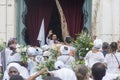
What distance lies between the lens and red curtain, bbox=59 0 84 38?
24.1 meters

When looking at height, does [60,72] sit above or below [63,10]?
below

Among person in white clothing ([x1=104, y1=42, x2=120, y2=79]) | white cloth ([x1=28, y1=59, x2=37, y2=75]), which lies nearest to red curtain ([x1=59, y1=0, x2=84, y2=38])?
white cloth ([x1=28, y1=59, x2=37, y2=75])

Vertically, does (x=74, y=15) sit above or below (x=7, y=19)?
above

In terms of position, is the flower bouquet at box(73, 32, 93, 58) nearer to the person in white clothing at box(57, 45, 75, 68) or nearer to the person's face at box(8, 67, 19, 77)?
the person in white clothing at box(57, 45, 75, 68)

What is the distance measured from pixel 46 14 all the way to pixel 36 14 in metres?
0.40

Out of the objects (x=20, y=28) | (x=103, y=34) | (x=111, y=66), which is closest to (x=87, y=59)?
(x=111, y=66)

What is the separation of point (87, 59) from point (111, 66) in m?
1.45

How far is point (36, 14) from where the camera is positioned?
2455 cm

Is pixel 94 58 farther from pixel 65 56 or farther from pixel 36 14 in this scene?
pixel 36 14

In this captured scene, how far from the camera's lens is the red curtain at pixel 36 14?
24.3 m

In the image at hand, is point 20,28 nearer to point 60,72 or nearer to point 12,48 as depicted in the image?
point 12,48

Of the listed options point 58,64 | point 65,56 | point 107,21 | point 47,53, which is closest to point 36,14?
point 107,21

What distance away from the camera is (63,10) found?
80.0 ft

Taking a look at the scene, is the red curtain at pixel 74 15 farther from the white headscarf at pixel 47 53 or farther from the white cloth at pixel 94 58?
the white cloth at pixel 94 58
